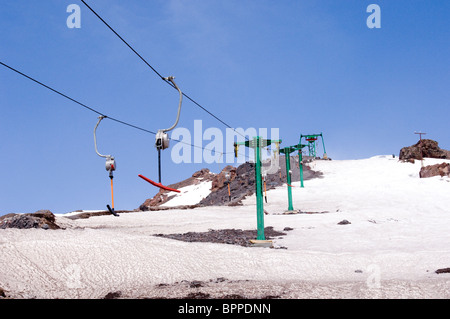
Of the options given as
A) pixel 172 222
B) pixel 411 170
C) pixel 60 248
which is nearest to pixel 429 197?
pixel 411 170

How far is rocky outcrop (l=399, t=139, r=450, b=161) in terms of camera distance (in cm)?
5188

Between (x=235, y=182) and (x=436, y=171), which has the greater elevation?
(x=436, y=171)

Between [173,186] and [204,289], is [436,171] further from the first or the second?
[173,186]

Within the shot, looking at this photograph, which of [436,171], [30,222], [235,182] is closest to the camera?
[30,222]

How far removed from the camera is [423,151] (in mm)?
53500

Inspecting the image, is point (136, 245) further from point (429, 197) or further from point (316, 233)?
point (429, 197)

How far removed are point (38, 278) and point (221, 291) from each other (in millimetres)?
5178

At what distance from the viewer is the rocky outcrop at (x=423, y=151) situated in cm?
5188

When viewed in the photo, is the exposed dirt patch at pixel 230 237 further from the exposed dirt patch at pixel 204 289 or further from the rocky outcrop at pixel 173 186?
the rocky outcrop at pixel 173 186

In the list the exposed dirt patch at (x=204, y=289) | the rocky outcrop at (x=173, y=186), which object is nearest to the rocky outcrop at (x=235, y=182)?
the rocky outcrop at (x=173, y=186)

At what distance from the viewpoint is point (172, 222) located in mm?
27281

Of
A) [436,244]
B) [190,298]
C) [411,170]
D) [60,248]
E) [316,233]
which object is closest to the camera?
[190,298]

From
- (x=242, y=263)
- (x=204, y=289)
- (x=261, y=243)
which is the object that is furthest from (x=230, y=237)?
(x=204, y=289)

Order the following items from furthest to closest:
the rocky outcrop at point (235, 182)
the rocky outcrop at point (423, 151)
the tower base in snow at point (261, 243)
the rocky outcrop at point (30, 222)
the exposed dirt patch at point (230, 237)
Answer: the rocky outcrop at point (423, 151) → the rocky outcrop at point (235, 182) → the rocky outcrop at point (30, 222) → the exposed dirt patch at point (230, 237) → the tower base in snow at point (261, 243)
